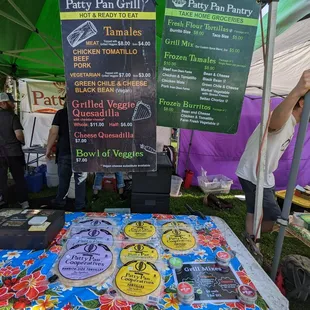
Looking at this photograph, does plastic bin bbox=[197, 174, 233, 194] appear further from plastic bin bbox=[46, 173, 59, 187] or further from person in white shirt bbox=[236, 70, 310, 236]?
plastic bin bbox=[46, 173, 59, 187]

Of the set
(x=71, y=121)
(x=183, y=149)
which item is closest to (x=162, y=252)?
(x=71, y=121)

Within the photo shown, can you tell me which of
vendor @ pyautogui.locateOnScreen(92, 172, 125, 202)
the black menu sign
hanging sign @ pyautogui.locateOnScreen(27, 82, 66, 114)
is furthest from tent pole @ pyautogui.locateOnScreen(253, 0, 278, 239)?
hanging sign @ pyautogui.locateOnScreen(27, 82, 66, 114)

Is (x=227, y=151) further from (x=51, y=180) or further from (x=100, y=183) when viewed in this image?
(x=51, y=180)

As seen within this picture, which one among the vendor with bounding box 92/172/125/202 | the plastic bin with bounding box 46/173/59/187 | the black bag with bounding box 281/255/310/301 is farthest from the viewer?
the plastic bin with bounding box 46/173/59/187

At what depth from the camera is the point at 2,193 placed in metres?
3.19

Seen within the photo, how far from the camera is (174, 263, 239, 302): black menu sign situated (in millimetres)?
823

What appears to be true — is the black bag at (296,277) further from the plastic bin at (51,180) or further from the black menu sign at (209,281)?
the plastic bin at (51,180)

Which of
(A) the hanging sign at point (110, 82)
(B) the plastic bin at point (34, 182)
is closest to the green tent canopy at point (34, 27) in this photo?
(A) the hanging sign at point (110, 82)

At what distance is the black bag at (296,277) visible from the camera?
167cm

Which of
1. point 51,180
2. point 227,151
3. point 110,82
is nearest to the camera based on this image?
point 110,82

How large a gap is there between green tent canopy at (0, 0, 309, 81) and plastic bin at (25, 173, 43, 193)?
6.62ft

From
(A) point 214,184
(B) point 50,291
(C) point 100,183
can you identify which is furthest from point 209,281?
(A) point 214,184

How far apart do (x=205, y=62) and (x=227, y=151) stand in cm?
356

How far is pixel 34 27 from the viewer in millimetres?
2264
